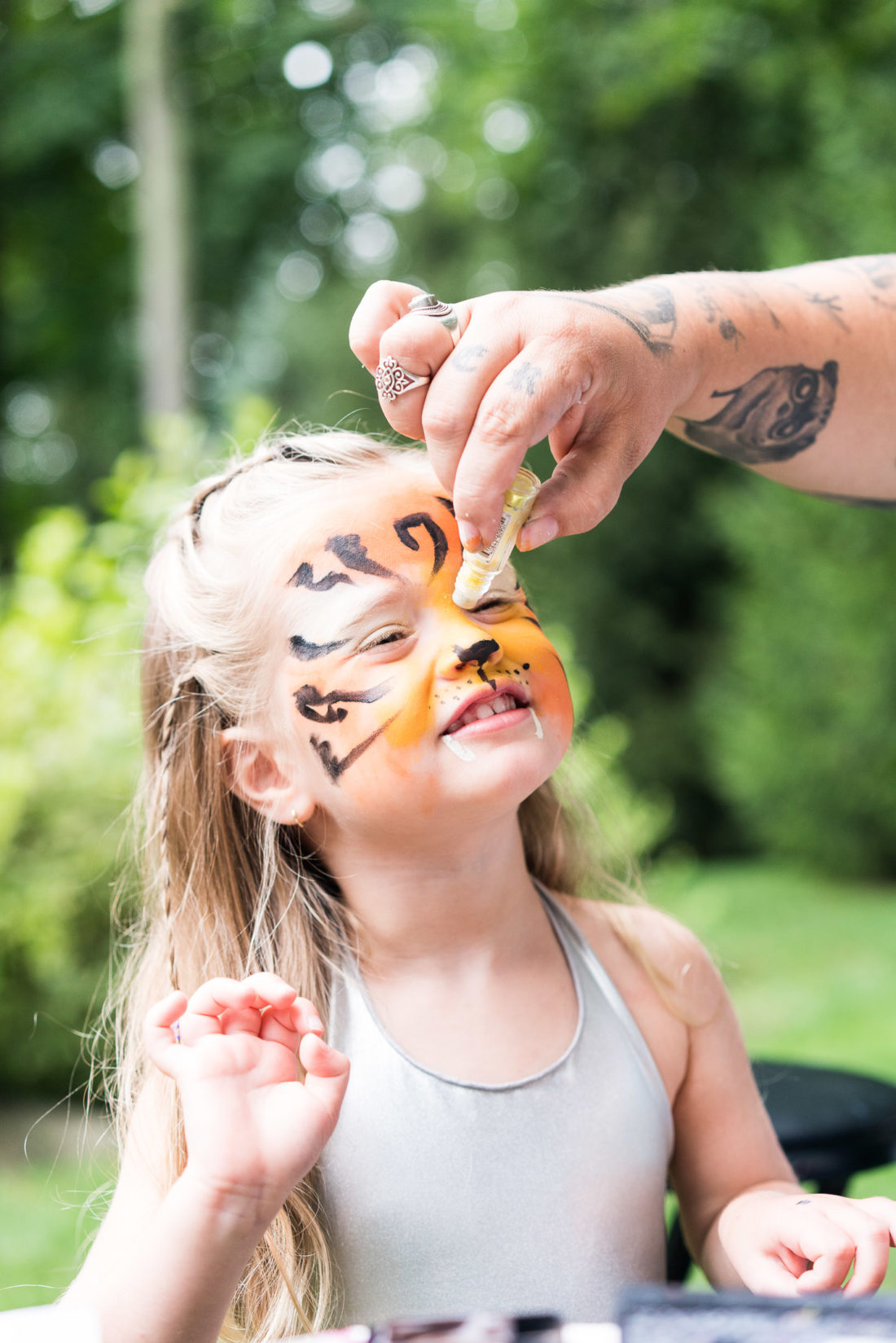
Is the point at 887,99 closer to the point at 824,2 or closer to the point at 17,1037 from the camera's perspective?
the point at 824,2

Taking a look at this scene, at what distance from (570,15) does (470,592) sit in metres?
9.93

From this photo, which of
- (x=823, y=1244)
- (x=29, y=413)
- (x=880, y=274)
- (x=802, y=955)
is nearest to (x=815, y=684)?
(x=802, y=955)

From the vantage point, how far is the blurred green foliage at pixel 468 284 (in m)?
4.60

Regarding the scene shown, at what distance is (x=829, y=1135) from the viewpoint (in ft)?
6.64

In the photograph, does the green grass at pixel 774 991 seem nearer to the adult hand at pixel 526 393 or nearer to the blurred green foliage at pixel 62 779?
the blurred green foliage at pixel 62 779

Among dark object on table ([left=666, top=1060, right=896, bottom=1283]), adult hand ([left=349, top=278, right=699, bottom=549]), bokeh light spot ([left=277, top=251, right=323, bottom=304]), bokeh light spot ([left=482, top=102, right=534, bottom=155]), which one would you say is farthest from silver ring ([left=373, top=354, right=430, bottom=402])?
bokeh light spot ([left=277, top=251, right=323, bottom=304])

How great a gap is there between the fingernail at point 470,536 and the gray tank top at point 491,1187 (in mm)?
759

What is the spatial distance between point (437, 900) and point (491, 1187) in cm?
41

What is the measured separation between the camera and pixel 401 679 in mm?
1576

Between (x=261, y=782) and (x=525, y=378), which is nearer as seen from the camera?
(x=525, y=378)

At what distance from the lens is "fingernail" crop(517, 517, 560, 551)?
1.44 meters

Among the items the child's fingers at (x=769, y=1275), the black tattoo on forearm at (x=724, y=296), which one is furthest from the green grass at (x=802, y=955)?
the black tattoo on forearm at (x=724, y=296)

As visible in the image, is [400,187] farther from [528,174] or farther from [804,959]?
[804,959]

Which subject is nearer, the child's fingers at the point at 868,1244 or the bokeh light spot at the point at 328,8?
the child's fingers at the point at 868,1244
